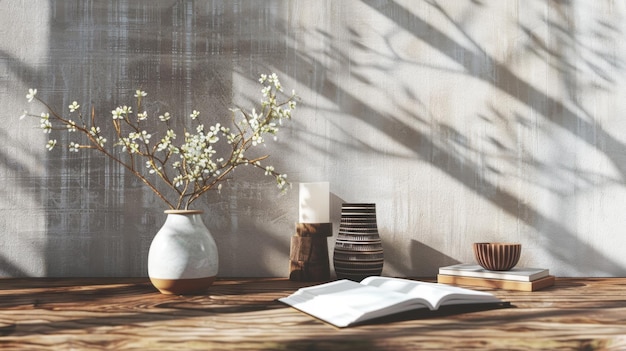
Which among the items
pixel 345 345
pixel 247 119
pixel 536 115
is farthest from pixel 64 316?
pixel 536 115

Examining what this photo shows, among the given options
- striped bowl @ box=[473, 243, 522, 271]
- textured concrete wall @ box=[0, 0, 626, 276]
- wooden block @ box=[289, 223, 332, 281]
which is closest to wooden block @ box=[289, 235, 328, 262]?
wooden block @ box=[289, 223, 332, 281]

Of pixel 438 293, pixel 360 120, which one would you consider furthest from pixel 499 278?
pixel 360 120

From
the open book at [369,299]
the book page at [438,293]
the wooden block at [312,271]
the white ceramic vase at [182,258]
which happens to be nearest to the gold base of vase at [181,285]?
the white ceramic vase at [182,258]

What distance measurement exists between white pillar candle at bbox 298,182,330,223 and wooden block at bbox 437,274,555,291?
1.39 ft

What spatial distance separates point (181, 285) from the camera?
138 cm

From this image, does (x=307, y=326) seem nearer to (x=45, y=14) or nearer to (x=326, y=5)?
(x=326, y=5)

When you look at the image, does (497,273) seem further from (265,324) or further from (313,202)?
(265,324)

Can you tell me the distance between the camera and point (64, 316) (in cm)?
115

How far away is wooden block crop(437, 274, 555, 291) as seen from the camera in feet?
4.84

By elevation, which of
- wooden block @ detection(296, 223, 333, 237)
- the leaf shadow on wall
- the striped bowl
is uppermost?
the leaf shadow on wall

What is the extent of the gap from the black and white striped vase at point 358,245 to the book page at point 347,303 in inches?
13.5

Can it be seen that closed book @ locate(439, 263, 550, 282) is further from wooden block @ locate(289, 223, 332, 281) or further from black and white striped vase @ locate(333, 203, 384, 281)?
wooden block @ locate(289, 223, 332, 281)

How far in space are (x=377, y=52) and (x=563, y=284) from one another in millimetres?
977

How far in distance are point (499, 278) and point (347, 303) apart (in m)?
0.62
